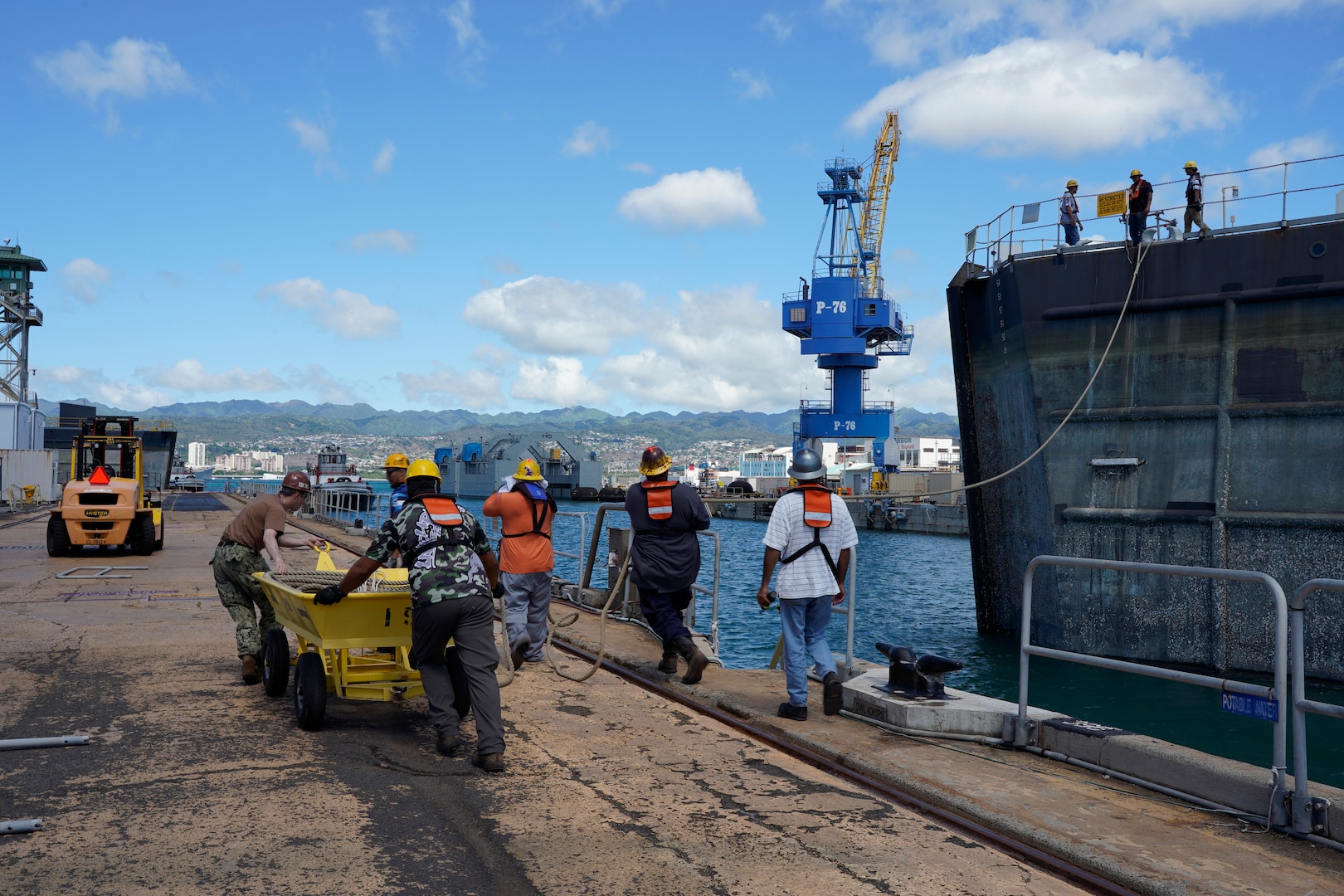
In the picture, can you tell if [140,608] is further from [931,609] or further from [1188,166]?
[931,609]

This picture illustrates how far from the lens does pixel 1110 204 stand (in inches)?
632

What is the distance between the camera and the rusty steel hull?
45.4ft

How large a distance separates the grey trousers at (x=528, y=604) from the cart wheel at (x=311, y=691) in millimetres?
2277

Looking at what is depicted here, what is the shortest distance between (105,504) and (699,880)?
18901 millimetres

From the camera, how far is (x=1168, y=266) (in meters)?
15.2

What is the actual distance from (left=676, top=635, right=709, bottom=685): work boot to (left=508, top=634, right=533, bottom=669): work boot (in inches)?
57.2

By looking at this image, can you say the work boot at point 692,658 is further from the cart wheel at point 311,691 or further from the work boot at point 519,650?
the cart wheel at point 311,691

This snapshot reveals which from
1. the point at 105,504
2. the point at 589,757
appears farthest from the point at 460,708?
the point at 105,504

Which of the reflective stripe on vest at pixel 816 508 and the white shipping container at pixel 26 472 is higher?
the reflective stripe on vest at pixel 816 508

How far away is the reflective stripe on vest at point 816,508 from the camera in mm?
7160

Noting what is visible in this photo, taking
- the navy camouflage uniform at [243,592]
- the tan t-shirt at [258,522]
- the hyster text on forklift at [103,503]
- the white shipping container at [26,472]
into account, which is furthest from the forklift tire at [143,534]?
the white shipping container at [26,472]

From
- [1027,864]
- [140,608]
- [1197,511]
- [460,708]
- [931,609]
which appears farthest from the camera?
[931,609]

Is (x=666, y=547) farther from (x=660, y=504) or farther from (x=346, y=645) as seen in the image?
(x=346, y=645)

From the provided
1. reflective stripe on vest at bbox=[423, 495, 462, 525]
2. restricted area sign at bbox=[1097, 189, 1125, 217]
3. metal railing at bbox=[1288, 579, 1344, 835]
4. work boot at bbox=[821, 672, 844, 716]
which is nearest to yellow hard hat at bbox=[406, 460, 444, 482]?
reflective stripe on vest at bbox=[423, 495, 462, 525]
